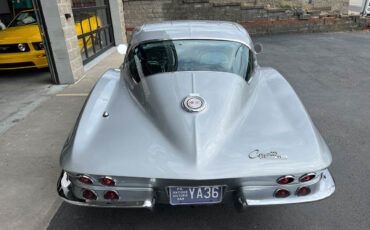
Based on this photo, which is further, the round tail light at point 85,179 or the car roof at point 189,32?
the car roof at point 189,32

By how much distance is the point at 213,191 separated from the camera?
1878 mm

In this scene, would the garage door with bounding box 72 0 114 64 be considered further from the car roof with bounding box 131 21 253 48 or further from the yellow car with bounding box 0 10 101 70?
the car roof with bounding box 131 21 253 48

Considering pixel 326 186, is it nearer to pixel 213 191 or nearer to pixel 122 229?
pixel 213 191

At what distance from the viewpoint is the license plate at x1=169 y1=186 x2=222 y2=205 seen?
187 cm

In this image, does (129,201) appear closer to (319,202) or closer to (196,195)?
(196,195)

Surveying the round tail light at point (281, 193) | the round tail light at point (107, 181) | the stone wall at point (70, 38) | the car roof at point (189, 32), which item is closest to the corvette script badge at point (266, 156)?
Answer: the round tail light at point (281, 193)

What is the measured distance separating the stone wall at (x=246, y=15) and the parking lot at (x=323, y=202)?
616 centimetres

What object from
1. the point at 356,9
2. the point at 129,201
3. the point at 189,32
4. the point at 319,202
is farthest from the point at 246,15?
the point at 356,9

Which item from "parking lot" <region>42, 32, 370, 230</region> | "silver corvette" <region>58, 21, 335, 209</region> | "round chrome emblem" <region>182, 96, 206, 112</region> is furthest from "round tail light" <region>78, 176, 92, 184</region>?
"round chrome emblem" <region>182, 96, 206, 112</region>

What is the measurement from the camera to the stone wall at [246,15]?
11484 mm

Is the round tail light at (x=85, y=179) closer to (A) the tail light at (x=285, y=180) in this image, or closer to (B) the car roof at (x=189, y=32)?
(A) the tail light at (x=285, y=180)

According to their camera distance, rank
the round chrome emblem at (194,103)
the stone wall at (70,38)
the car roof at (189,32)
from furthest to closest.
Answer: the stone wall at (70,38) < the car roof at (189,32) < the round chrome emblem at (194,103)

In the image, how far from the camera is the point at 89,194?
1.94m

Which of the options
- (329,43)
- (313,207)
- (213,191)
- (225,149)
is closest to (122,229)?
(213,191)
